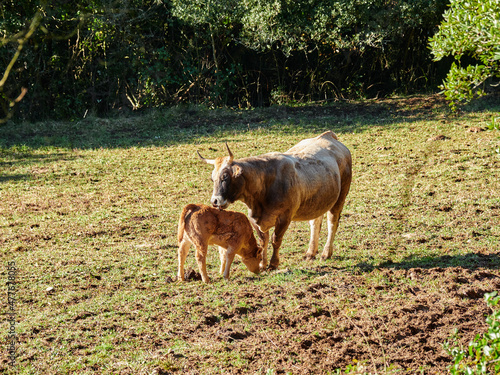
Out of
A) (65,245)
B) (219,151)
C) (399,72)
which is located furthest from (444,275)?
(399,72)

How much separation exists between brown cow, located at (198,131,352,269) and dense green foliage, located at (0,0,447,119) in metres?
10.9

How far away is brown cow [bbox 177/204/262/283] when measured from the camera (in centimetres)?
754

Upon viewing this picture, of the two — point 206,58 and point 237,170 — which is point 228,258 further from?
point 206,58

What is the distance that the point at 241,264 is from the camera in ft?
28.9

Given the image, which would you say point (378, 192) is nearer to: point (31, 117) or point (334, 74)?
point (334, 74)

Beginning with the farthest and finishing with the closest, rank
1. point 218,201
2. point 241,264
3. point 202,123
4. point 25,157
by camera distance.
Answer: point 202,123 → point 25,157 → point 241,264 → point 218,201

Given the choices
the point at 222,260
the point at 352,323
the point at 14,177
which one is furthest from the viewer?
the point at 14,177

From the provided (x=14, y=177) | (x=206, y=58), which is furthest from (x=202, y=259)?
(x=206, y=58)

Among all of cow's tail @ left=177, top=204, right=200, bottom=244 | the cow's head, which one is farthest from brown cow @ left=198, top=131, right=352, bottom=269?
cow's tail @ left=177, top=204, right=200, bottom=244

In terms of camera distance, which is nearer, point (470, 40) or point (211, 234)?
point (470, 40)

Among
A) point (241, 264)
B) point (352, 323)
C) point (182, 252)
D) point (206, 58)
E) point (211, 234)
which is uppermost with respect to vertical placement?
point (206, 58)

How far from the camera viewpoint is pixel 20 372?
5.28 m

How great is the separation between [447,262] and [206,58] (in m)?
15.0

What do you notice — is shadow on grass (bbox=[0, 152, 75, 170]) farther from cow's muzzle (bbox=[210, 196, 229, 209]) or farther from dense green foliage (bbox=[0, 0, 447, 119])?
cow's muzzle (bbox=[210, 196, 229, 209])
